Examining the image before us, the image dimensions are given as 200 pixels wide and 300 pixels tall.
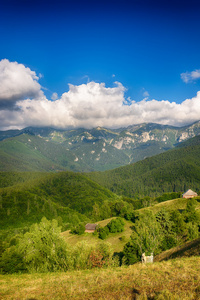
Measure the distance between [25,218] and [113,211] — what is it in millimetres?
96352

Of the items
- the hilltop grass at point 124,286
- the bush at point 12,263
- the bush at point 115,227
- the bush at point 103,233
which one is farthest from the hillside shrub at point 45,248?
the bush at point 115,227

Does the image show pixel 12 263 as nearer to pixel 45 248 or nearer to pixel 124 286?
pixel 45 248

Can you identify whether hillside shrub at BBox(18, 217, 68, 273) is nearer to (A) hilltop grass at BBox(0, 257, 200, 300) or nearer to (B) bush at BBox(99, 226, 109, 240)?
(A) hilltop grass at BBox(0, 257, 200, 300)

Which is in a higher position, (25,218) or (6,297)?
(6,297)

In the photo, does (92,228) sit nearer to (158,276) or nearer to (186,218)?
(186,218)

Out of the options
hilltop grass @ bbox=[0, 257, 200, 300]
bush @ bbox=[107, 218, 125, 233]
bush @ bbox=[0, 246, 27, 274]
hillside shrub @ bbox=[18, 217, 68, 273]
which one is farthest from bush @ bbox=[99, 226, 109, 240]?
hilltop grass @ bbox=[0, 257, 200, 300]

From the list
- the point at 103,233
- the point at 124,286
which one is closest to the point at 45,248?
the point at 124,286

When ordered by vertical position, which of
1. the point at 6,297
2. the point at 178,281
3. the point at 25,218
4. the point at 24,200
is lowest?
the point at 25,218

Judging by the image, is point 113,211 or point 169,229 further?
point 113,211

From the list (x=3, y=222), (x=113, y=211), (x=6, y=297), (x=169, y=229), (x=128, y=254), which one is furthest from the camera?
(x=3, y=222)

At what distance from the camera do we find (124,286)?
46.7 ft

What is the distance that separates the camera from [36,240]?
3406 cm

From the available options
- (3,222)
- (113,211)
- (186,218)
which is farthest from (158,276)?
(3,222)

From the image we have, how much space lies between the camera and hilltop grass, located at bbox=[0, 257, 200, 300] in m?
12.0
